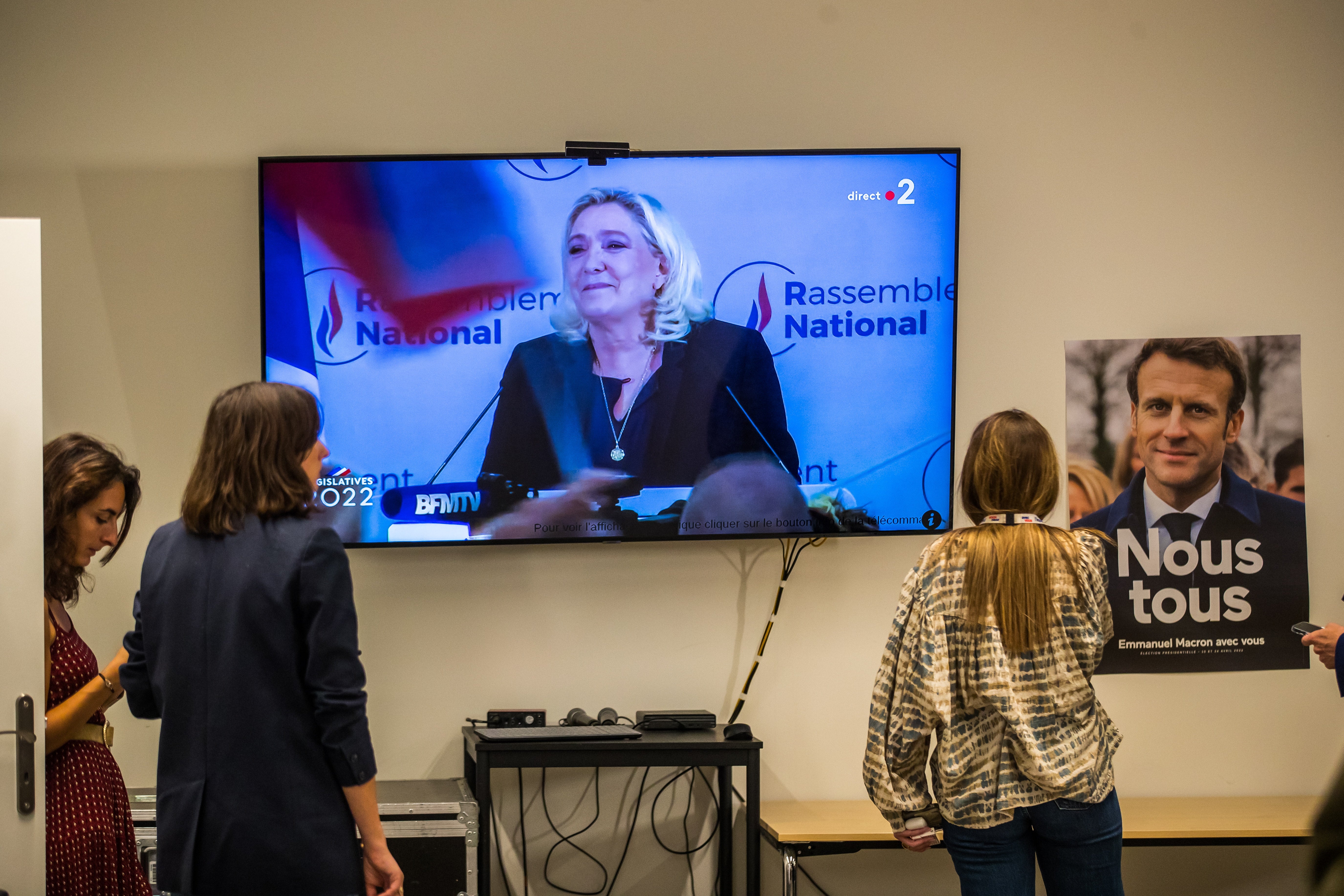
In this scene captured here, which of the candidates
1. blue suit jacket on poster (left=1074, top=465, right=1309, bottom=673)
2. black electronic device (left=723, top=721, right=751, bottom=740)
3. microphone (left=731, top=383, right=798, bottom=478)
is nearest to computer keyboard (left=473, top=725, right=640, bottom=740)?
black electronic device (left=723, top=721, right=751, bottom=740)

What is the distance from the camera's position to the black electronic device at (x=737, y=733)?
108 inches

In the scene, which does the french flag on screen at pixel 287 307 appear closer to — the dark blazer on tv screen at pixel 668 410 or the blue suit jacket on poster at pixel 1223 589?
the dark blazer on tv screen at pixel 668 410

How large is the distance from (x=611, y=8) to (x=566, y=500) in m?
1.48

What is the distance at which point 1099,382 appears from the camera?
320cm

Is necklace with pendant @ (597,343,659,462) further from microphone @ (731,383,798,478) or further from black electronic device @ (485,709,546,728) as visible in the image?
black electronic device @ (485,709,546,728)

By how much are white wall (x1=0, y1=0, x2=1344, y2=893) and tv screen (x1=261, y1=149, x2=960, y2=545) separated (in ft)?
0.71

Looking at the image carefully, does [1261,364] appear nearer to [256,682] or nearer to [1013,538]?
[1013,538]

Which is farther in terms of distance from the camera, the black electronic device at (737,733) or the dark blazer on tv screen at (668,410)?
the dark blazer on tv screen at (668,410)

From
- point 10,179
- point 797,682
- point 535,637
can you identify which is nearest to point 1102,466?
point 797,682

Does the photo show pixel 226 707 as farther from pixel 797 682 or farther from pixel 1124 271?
pixel 1124 271

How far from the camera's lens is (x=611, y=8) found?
3109 millimetres

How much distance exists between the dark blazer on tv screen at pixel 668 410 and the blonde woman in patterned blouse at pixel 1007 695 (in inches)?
39.5

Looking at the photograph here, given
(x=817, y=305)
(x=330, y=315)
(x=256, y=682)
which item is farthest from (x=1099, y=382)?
(x=256, y=682)

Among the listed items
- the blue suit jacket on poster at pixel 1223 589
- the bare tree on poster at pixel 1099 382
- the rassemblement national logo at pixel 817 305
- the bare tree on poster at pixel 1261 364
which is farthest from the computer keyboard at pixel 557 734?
the bare tree on poster at pixel 1261 364
